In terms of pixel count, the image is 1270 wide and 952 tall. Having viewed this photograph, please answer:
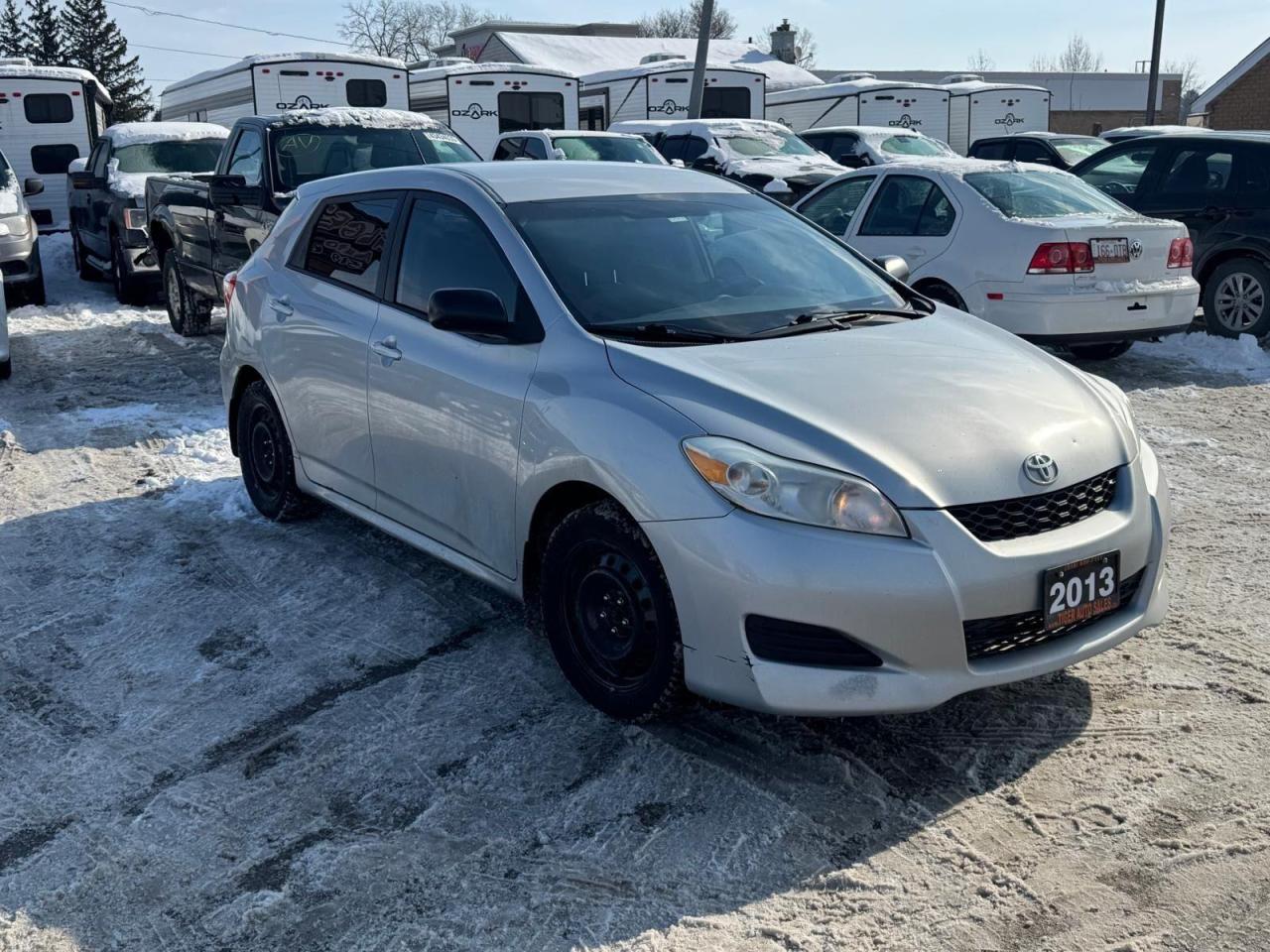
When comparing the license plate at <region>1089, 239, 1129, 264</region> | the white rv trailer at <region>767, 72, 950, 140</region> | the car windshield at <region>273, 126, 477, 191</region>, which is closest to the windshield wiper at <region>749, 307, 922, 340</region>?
the license plate at <region>1089, 239, 1129, 264</region>

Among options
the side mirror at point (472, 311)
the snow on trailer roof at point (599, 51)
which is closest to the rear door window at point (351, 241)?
the side mirror at point (472, 311)

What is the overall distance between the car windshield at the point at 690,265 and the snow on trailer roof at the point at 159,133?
1132 cm

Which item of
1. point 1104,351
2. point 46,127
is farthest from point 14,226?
point 1104,351

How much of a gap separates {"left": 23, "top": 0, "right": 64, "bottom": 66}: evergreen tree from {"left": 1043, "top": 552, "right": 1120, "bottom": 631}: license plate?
2758 inches

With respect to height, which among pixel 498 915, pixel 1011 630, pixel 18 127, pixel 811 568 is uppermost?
pixel 18 127

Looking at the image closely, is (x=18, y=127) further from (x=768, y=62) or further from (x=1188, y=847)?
(x=768, y=62)

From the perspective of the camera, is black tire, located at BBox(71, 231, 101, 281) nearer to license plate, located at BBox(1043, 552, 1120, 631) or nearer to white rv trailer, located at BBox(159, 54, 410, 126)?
white rv trailer, located at BBox(159, 54, 410, 126)

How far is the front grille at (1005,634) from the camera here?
3406 millimetres

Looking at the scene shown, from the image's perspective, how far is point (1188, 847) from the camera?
3227 mm

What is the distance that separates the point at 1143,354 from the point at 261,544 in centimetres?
750

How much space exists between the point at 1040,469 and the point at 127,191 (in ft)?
39.4

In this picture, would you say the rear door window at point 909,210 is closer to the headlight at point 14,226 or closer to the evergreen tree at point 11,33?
the headlight at point 14,226

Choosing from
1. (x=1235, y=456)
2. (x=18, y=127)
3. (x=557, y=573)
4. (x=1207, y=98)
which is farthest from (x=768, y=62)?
(x=557, y=573)

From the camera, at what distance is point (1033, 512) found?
3521 millimetres
